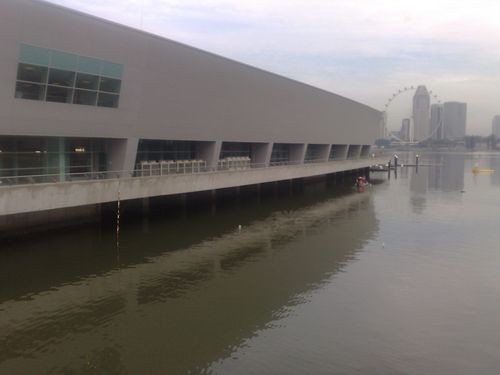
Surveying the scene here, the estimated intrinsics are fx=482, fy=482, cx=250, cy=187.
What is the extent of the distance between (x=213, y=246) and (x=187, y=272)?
553 cm

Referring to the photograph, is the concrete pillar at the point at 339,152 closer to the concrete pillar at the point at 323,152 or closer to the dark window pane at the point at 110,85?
the concrete pillar at the point at 323,152

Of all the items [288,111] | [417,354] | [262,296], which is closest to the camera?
[417,354]

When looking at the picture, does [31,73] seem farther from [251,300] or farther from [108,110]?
[251,300]

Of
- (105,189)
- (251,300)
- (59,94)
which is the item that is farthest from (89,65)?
(251,300)

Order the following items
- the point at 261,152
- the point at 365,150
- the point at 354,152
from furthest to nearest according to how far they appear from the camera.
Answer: the point at 365,150
the point at 354,152
the point at 261,152

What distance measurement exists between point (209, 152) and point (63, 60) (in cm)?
1596

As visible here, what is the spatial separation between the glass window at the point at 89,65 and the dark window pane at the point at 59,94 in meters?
1.41

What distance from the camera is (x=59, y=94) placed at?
2517cm

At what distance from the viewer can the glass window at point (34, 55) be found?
22914mm

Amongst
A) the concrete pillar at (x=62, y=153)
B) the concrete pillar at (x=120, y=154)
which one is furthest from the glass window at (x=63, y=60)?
the concrete pillar at (x=120, y=154)

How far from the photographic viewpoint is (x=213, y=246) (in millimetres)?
26969

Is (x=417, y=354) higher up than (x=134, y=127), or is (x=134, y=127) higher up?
(x=134, y=127)

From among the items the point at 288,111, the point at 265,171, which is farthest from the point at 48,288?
the point at 288,111

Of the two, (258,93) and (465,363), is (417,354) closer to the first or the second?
(465,363)
